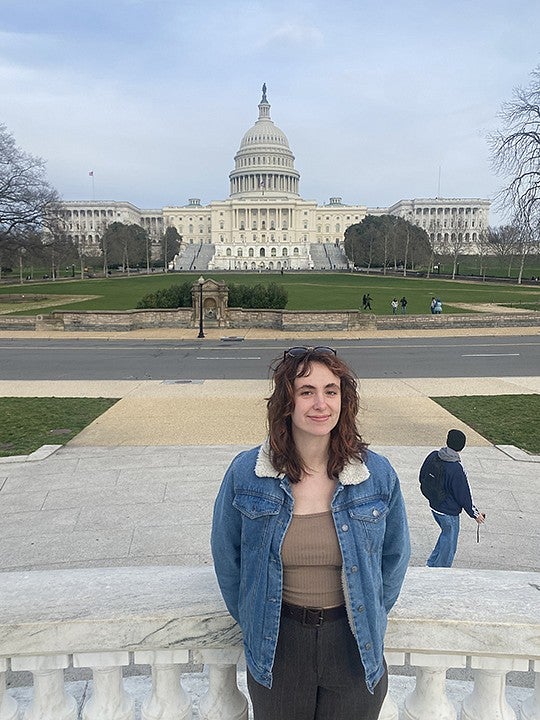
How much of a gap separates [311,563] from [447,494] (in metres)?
3.44

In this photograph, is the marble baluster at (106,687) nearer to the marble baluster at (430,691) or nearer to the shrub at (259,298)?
the marble baluster at (430,691)

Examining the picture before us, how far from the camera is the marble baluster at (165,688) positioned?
2.34m

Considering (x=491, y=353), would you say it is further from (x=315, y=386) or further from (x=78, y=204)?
(x=78, y=204)

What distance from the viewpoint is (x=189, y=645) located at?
229 cm

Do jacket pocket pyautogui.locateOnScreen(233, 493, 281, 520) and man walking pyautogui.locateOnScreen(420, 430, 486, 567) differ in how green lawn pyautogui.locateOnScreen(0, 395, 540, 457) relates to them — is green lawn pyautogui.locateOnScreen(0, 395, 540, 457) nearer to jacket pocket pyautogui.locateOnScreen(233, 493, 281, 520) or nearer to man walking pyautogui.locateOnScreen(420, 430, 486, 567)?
man walking pyautogui.locateOnScreen(420, 430, 486, 567)

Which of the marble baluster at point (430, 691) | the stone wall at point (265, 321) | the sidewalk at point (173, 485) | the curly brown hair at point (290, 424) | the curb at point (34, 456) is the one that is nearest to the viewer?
the curly brown hair at point (290, 424)

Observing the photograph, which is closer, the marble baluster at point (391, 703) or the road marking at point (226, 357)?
the marble baluster at point (391, 703)

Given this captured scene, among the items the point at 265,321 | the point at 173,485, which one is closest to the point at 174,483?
the point at 173,485

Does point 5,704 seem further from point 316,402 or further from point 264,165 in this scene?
point 264,165

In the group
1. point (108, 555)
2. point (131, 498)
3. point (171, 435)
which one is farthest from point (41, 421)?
point (108, 555)

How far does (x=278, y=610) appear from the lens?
2107 millimetres

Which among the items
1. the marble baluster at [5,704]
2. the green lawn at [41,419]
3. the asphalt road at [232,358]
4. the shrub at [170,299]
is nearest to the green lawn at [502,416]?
the asphalt road at [232,358]

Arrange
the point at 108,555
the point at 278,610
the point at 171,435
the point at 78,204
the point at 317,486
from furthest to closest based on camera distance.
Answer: the point at 78,204 → the point at 171,435 → the point at 108,555 → the point at 317,486 → the point at 278,610

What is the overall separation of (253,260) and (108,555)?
13191 centimetres
